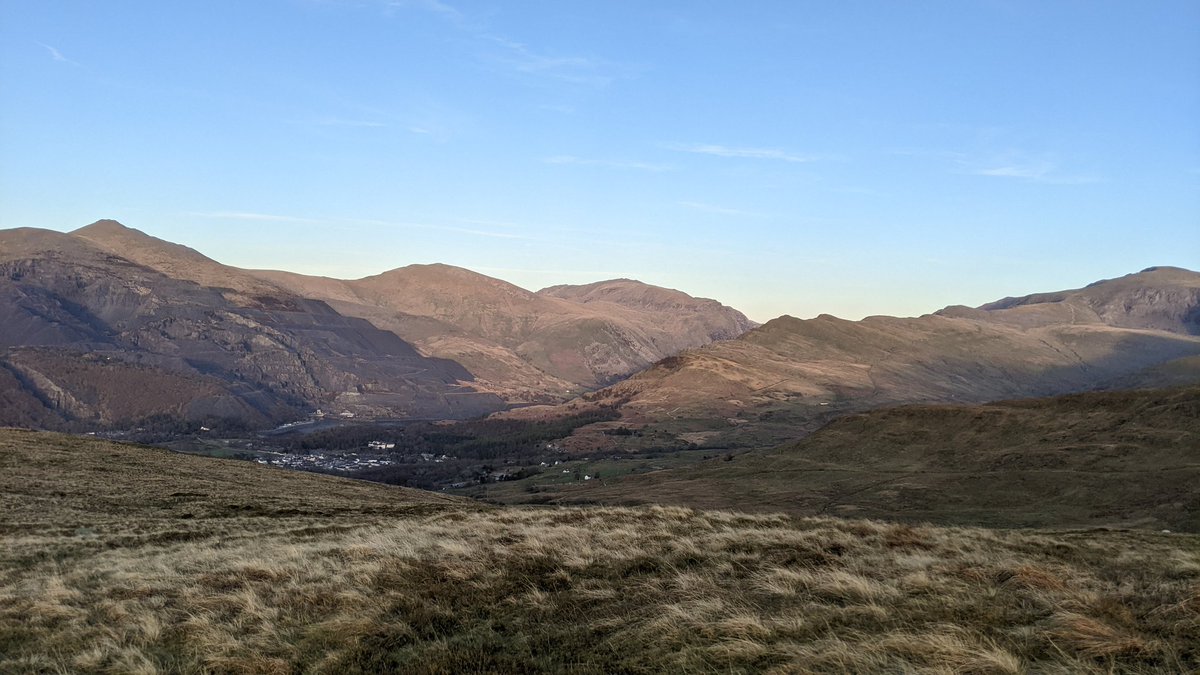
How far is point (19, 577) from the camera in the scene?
62.8ft

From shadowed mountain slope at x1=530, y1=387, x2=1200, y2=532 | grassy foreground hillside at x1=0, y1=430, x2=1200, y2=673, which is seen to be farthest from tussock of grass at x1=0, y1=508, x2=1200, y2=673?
shadowed mountain slope at x1=530, y1=387, x2=1200, y2=532

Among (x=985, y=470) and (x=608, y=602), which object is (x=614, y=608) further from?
(x=985, y=470)

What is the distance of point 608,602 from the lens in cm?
1297

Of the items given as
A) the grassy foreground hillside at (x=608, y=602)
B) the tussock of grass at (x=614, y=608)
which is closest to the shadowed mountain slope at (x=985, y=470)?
the grassy foreground hillside at (x=608, y=602)

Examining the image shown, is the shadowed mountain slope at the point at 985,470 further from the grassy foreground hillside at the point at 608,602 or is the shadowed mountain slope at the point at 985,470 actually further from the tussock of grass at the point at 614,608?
the tussock of grass at the point at 614,608

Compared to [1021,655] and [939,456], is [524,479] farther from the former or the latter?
[1021,655]

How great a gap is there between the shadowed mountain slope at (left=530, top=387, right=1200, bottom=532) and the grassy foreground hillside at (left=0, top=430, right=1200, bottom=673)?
161 feet

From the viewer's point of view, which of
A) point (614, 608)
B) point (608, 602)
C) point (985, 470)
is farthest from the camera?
point (985, 470)

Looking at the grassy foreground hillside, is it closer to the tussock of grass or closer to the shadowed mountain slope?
the tussock of grass

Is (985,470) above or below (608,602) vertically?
below

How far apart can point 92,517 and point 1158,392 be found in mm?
116176

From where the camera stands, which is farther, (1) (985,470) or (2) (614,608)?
(1) (985,470)

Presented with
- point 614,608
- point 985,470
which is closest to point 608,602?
point 614,608

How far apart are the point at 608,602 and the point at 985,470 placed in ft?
288
